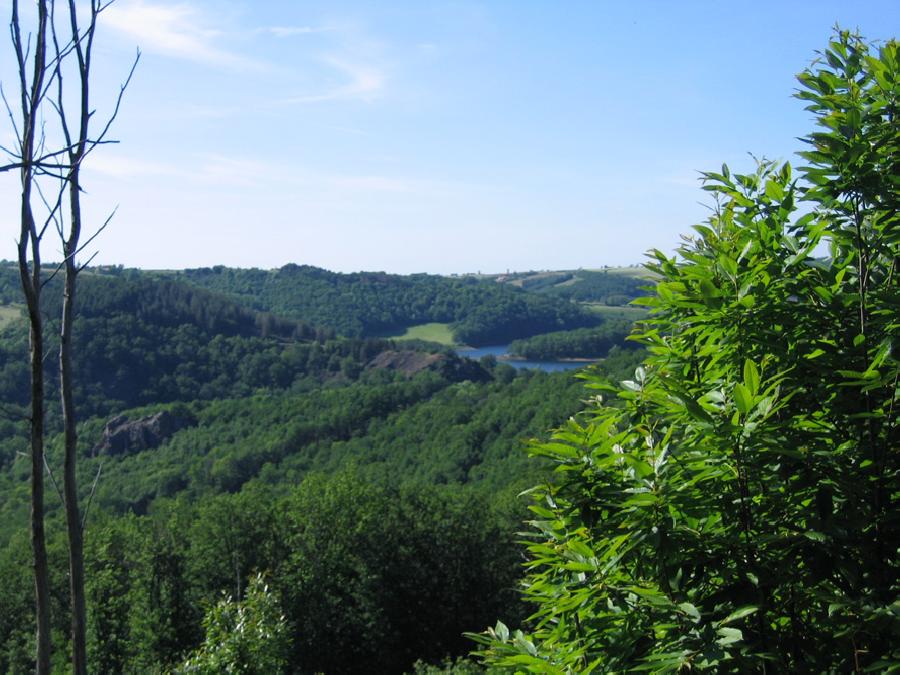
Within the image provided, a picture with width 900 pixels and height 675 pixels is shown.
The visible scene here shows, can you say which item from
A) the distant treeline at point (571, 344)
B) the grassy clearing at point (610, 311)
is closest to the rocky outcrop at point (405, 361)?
the distant treeline at point (571, 344)

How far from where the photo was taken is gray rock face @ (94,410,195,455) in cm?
7191

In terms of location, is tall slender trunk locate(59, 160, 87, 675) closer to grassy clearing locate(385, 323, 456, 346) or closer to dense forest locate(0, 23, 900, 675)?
dense forest locate(0, 23, 900, 675)

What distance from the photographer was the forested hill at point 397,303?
134 metres

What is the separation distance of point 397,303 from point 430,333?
15.6 metres

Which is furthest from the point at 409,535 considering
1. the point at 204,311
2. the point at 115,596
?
the point at 204,311

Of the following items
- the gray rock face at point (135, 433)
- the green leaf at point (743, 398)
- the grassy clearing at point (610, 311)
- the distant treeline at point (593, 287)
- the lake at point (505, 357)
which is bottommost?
the gray rock face at point (135, 433)

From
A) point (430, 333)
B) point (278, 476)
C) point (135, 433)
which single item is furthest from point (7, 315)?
point (430, 333)

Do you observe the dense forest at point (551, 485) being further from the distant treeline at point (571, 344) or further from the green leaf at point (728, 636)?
the distant treeline at point (571, 344)

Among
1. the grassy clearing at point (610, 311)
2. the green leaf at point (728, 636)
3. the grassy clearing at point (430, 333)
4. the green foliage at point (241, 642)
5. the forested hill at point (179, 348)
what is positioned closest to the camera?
the green leaf at point (728, 636)

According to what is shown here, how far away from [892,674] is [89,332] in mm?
94152

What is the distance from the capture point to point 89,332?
85188 mm

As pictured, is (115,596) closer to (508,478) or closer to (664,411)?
(508,478)

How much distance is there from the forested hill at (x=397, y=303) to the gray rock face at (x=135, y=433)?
190 feet

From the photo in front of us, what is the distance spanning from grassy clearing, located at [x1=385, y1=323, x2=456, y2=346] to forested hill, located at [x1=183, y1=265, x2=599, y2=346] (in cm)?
164
